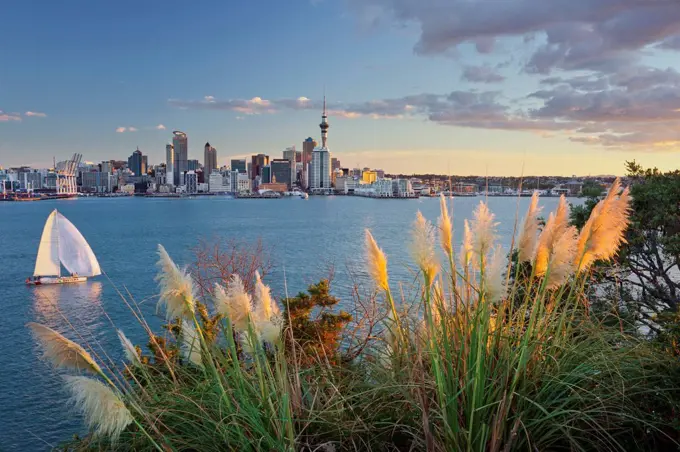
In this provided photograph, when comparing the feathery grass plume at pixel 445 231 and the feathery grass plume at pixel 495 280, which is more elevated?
the feathery grass plume at pixel 445 231

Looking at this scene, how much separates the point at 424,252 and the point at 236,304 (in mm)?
923

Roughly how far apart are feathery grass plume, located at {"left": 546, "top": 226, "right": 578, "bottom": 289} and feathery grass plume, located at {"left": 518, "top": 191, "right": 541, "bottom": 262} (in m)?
0.12

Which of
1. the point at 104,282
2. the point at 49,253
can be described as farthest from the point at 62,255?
the point at 104,282

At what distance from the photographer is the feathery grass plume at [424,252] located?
7.84 ft

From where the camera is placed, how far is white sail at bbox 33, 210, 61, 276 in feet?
116

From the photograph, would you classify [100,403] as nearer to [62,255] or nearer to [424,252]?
[424,252]

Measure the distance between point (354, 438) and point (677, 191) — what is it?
30.3 ft

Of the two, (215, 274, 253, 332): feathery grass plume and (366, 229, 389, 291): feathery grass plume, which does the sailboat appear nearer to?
(215, 274, 253, 332): feathery grass plume

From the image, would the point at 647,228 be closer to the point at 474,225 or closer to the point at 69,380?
the point at 474,225

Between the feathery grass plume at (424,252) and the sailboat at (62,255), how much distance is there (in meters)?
37.7

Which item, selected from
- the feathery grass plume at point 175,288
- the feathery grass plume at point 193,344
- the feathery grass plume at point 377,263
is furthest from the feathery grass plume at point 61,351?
the feathery grass plume at point 377,263

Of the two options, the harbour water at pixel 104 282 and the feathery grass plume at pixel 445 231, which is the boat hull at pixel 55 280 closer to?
the harbour water at pixel 104 282

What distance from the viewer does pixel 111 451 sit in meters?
2.64

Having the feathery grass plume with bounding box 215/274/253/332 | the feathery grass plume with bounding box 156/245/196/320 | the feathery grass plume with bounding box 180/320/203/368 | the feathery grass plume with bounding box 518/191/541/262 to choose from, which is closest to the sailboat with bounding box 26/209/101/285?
the feathery grass plume with bounding box 180/320/203/368
